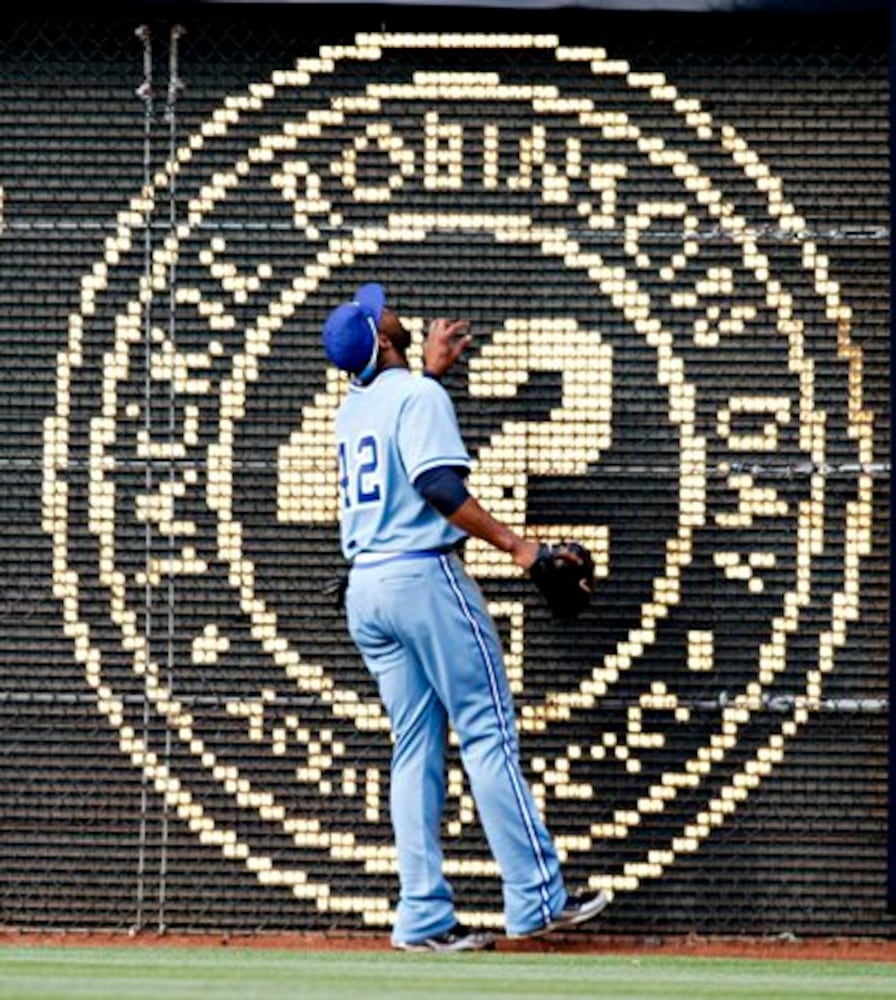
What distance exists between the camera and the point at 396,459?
8078 mm

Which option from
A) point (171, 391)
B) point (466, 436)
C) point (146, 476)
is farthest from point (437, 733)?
point (171, 391)

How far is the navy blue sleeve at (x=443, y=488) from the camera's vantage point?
793 centimetres

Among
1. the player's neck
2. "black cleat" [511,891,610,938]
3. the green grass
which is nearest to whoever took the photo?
the green grass

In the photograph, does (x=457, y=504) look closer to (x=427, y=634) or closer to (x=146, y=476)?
(x=427, y=634)

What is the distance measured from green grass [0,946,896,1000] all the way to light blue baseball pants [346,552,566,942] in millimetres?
180

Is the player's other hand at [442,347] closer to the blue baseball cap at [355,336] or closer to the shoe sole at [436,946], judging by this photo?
the blue baseball cap at [355,336]

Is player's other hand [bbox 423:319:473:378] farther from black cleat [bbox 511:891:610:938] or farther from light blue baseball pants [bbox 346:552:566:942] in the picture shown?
black cleat [bbox 511:891:610:938]

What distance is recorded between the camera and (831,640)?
8516 mm

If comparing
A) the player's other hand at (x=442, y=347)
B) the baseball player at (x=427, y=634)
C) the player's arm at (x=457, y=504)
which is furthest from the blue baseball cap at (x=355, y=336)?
the player's arm at (x=457, y=504)

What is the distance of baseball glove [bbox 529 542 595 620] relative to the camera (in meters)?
8.13

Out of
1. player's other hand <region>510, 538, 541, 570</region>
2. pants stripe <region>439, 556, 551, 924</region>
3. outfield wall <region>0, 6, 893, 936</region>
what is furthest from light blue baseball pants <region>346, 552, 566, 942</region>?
outfield wall <region>0, 6, 893, 936</region>

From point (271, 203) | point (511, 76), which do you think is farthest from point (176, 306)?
point (511, 76)

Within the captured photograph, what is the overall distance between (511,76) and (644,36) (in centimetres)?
38

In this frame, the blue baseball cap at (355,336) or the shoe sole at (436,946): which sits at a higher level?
the blue baseball cap at (355,336)
